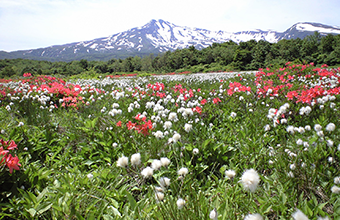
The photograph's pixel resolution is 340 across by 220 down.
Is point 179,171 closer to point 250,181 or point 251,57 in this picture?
point 250,181

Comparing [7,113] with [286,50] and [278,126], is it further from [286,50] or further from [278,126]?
[286,50]

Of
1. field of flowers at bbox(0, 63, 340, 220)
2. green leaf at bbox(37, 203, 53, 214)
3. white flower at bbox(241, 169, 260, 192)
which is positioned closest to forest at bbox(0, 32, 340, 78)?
field of flowers at bbox(0, 63, 340, 220)

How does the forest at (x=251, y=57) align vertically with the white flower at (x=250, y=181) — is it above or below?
below

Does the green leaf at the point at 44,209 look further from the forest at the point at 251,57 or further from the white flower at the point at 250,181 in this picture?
the forest at the point at 251,57

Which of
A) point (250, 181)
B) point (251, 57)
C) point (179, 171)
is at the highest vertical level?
point (250, 181)

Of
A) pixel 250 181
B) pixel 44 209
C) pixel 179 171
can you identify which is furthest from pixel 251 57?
pixel 44 209

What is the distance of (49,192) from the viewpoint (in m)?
1.79

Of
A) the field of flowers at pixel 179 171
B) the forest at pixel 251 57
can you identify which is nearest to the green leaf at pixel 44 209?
the field of flowers at pixel 179 171

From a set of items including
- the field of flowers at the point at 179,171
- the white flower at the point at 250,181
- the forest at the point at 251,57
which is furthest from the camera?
the forest at the point at 251,57

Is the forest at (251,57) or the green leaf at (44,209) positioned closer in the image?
the green leaf at (44,209)

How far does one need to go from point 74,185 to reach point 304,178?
2377mm

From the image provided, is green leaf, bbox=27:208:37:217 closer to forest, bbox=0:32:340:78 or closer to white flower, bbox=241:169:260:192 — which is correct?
white flower, bbox=241:169:260:192

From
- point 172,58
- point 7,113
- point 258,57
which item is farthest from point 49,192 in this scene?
point 172,58

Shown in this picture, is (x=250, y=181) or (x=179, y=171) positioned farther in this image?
A: (x=179, y=171)
